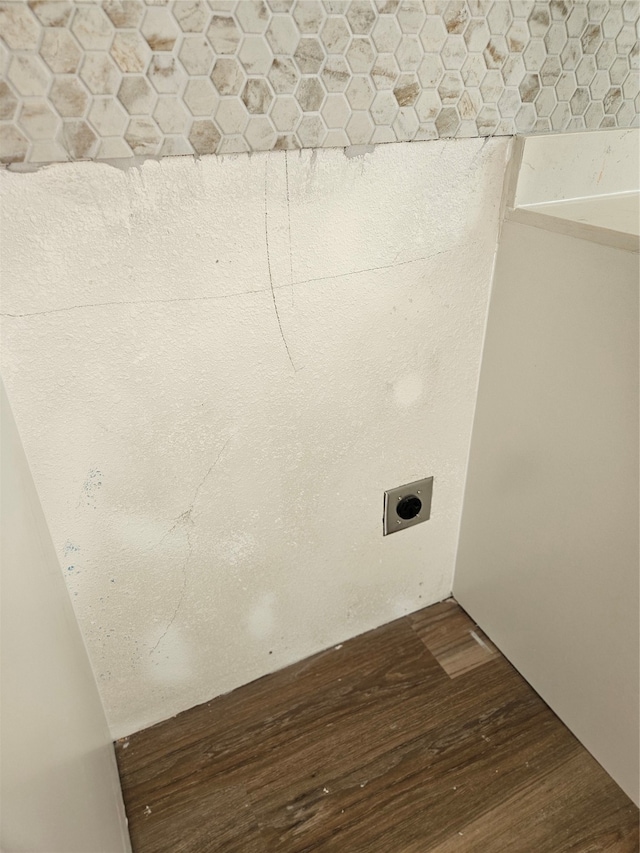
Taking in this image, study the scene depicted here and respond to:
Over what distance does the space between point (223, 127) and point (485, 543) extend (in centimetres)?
80

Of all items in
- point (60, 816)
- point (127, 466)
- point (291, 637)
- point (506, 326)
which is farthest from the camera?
point (291, 637)

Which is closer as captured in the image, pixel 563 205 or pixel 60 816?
pixel 60 816

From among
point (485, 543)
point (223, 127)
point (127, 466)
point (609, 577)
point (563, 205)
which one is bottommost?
point (485, 543)

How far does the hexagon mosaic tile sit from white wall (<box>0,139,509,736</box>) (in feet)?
0.10

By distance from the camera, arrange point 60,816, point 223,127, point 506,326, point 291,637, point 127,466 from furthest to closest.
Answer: point 291,637 < point 506,326 < point 127,466 < point 223,127 < point 60,816

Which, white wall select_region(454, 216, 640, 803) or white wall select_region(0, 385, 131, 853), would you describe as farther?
white wall select_region(454, 216, 640, 803)

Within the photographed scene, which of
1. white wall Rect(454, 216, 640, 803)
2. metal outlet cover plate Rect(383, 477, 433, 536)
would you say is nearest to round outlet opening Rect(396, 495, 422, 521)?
metal outlet cover plate Rect(383, 477, 433, 536)

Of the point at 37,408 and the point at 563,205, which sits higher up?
the point at 563,205

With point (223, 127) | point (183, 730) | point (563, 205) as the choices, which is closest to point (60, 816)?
point (183, 730)

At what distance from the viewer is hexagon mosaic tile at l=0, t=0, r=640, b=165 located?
53cm

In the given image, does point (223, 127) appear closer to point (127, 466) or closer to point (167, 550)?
point (127, 466)

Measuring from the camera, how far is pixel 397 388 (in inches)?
34.6

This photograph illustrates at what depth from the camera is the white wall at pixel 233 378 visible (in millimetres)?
619

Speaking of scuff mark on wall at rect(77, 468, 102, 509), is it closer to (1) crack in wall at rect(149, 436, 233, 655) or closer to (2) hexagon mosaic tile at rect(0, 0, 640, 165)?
(1) crack in wall at rect(149, 436, 233, 655)
